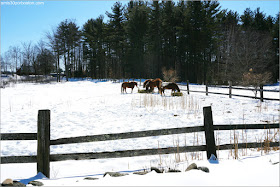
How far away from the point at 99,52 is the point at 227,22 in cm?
2852

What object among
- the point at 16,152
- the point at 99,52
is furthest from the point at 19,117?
the point at 99,52

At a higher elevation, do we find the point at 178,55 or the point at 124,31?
the point at 124,31

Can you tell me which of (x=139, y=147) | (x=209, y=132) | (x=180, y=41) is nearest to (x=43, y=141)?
(x=139, y=147)

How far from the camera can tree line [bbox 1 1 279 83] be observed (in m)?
33.6

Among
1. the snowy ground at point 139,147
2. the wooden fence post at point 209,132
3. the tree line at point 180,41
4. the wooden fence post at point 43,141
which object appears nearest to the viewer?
the snowy ground at point 139,147

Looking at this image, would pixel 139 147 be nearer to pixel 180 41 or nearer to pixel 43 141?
pixel 43 141

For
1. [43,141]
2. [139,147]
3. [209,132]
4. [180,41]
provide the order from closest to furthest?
[43,141], [209,132], [139,147], [180,41]

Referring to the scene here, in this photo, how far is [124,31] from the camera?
4584cm

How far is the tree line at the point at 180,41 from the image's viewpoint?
33.6 metres

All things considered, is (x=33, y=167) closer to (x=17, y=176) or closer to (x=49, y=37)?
(x=17, y=176)

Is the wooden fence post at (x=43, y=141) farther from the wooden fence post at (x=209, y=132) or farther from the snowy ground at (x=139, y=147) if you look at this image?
the wooden fence post at (x=209, y=132)

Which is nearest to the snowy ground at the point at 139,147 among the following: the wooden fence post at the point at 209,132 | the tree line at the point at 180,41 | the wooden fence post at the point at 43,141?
the wooden fence post at the point at 209,132

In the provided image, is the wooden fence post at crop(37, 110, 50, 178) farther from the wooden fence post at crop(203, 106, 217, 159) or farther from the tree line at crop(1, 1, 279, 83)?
the tree line at crop(1, 1, 279, 83)

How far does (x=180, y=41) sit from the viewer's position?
3800cm
